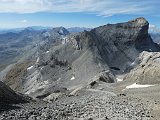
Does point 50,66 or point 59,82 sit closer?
point 59,82

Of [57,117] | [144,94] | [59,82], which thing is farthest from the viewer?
[59,82]

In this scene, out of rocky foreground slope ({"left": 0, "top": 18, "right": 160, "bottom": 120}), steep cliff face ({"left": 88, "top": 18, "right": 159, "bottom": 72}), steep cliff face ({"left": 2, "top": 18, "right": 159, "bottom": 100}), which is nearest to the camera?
rocky foreground slope ({"left": 0, "top": 18, "right": 160, "bottom": 120})

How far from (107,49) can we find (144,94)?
292 ft

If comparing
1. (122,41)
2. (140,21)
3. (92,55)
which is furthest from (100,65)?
(140,21)

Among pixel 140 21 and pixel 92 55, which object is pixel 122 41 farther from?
pixel 92 55

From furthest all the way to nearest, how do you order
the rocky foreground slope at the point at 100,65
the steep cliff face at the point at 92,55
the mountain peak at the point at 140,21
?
the mountain peak at the point at 140,21
the steep cliff face at the point at 92,55
the rocky foreground slope at the point at 100,65

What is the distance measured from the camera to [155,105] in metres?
30.0

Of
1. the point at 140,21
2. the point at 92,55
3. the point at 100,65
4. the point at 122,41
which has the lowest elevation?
the point at 100,65

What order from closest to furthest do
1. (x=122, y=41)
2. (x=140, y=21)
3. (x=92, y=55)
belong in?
(x=92, y=55) → (x=122, y=41) → (x=140, y=21)

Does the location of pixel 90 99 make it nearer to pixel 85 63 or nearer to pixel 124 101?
pixel 124 101

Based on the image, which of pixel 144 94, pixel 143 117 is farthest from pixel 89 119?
pixel 144 94

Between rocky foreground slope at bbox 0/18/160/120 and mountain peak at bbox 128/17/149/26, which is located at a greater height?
mountain peak at bbox 128/17/149/26

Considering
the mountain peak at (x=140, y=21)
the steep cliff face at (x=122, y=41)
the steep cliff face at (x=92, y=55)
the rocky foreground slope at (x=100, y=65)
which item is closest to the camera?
the rocky foreground slope at (x=100, y=65)

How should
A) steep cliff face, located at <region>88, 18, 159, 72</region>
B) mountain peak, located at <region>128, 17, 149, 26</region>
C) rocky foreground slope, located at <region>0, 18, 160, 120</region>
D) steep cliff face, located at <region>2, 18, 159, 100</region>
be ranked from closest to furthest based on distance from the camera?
rocky foreground slope, located at <region>0, 18, 160, 120</region>
steep cliff face, located at <region>2, 18, 159, 100</region>
steep cliff face, located at <region>88, 18, 159, 72</region>
mountain peak, located at <region>128, 17, 149, 26</region>
